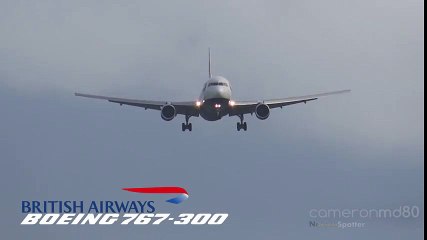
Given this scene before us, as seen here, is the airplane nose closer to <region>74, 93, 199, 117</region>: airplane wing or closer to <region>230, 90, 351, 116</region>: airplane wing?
<region>230, 90, 351, 116</region>: airplane wing

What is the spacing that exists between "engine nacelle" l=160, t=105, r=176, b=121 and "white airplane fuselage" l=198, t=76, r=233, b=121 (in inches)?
106

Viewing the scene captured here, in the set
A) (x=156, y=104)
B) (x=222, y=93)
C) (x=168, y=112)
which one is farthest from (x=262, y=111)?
(x=156, y=104)

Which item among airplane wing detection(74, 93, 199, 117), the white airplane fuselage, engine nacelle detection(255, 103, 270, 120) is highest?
airplane wing detection(74, 93, 199, 117)

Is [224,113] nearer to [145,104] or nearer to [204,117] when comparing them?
[204,117]

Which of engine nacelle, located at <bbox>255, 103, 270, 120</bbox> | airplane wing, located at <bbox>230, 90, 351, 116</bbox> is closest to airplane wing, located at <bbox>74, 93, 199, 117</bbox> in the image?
airplane wing, located at <bbox>230, 90, 351, 116</bbox>

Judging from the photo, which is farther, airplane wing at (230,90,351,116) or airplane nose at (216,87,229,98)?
airplane wing at (230,90,351,116)

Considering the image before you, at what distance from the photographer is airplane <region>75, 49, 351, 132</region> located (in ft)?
221

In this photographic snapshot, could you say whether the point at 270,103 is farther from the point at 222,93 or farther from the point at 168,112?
the point at 168,112

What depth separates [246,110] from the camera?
234 feet

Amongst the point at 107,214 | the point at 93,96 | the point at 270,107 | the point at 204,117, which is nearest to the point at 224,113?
the point at 204,117

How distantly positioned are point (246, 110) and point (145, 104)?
379 inches

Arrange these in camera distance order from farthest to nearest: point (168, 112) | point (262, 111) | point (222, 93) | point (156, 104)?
point (156, 104)
point (168, 112)
point (262, 111)
point (222, 93)

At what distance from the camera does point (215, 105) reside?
6731 centimetres

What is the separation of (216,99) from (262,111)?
4.12 metres
